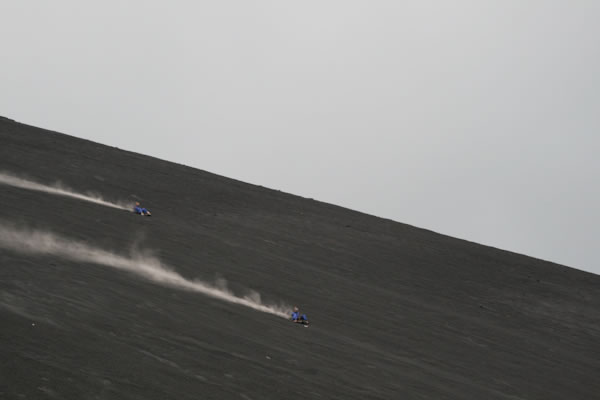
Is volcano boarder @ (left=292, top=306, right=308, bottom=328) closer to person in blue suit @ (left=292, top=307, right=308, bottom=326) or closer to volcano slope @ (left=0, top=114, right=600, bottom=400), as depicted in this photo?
person in blue suit @ (left=292, top=307, right=308, bottom=326)

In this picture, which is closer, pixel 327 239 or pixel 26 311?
pixel 26 311

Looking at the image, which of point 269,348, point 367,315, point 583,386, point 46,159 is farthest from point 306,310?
point 46,159

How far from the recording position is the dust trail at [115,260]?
1457cm

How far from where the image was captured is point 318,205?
3103 cm

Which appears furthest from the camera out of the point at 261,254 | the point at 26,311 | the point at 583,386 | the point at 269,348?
the point at 261,254

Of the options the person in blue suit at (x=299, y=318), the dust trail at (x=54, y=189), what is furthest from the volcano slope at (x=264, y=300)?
the dust trail at (x=54, y=189)

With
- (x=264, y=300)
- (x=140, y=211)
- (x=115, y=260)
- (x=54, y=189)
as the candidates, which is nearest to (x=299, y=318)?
(x=264, y=300)

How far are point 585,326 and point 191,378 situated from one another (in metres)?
15.0

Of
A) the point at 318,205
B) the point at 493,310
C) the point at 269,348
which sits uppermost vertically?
the point at 318,205

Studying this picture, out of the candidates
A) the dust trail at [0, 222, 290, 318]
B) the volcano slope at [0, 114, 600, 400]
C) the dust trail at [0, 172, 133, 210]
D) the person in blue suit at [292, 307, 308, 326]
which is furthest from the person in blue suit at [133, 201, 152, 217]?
the person in blue suit at [292, 307, 308, 326]

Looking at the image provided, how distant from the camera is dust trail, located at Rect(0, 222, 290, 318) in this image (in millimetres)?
14570

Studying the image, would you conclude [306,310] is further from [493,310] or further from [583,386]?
[493,310]

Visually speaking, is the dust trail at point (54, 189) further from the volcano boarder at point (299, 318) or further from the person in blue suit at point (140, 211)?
the volcano boarder at point (299, 318)

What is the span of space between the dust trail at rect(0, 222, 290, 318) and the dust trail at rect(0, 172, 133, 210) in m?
5.24
